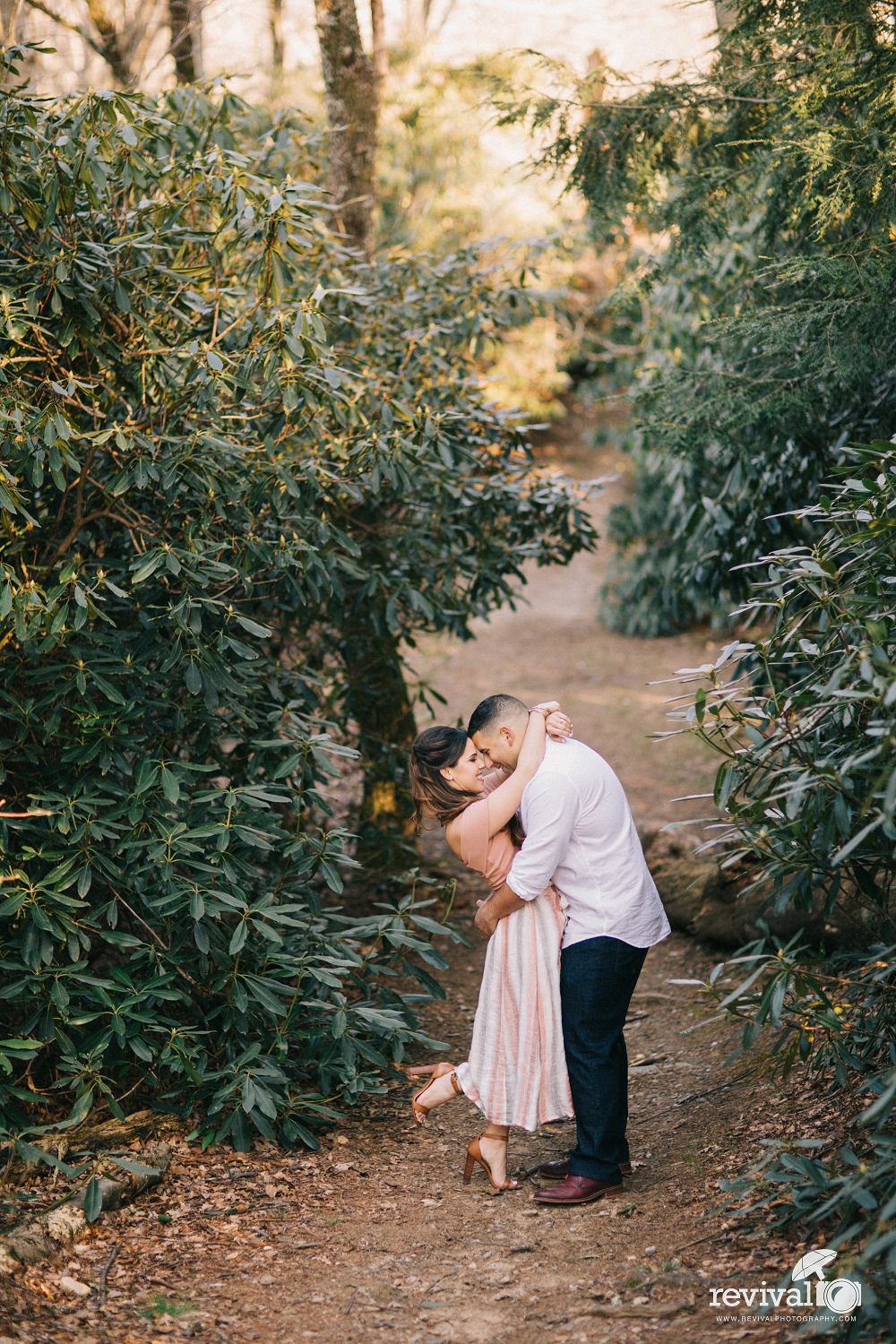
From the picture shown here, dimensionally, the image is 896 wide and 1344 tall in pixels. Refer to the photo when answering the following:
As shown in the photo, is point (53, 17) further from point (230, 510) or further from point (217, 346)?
point (230, 510)

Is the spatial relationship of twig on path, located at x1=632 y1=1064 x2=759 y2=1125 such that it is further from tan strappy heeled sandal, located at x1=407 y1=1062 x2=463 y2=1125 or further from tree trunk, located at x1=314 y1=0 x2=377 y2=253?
tree trunk, located at x1=314 y1=0 x2=377 y2=253

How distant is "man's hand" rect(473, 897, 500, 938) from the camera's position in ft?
10.9

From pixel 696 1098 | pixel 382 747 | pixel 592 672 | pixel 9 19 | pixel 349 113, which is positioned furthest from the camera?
pixel 592 672

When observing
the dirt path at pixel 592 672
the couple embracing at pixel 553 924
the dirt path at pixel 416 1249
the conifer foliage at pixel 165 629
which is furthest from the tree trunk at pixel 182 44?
the dirt path at pixel 416 1249

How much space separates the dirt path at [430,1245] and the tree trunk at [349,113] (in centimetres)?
481

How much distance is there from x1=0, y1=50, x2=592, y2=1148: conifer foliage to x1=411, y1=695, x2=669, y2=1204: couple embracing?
56cm

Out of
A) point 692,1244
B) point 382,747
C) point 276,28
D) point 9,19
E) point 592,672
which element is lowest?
point 592,672

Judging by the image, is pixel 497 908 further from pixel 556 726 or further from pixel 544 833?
pixel 556 726

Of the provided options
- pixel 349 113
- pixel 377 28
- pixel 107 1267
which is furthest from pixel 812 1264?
pixel 377 28

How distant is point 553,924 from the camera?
3.35 metres

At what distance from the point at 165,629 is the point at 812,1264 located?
2.79m

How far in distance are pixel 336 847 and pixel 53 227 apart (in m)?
2.47

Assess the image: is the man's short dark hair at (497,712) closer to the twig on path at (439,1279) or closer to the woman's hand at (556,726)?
the woman's hand at (556,726)

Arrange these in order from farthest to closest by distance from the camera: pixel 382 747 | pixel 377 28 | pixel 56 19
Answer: pixel 377 28 → pixel 56 19 → pixel 382 747
